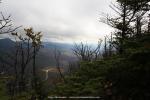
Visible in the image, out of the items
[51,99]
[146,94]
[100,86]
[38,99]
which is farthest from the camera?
[38,99]

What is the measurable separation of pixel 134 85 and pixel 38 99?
8460 millimetres

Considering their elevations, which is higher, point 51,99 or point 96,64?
point 96,64

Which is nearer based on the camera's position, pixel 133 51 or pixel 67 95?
pixel 133 51

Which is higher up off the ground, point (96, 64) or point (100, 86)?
point (96, 64)

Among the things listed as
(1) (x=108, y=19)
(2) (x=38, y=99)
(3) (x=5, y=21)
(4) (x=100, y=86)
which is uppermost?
(1) (x=108, y=19)

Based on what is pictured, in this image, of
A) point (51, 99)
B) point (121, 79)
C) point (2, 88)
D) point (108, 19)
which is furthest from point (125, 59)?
point (108, 19)

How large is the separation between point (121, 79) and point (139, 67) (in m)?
0.94

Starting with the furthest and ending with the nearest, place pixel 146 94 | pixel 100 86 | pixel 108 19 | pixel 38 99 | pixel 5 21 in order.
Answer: pixel 108 19 < pixel 38 99 < pixel 100 86 < pixel 146 94 < pixel 5 21

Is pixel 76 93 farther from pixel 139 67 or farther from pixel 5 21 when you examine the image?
pixel 5 21

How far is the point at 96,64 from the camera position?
12.4m

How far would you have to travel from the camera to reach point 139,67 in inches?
340

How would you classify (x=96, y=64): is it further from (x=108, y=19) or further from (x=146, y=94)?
(x=108, y=19)

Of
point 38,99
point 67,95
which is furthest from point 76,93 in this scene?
point 38,99

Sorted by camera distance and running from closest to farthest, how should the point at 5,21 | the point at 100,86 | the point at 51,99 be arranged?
the point at 5,21, the point at 100,86, the point at 51,99
